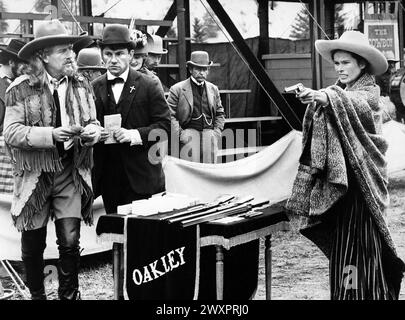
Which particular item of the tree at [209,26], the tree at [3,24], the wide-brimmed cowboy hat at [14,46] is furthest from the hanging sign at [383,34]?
the wide-brimmed cowboy hat at [14,46]

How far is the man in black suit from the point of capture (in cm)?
514

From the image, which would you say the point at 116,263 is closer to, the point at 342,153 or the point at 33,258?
the point at 33,258

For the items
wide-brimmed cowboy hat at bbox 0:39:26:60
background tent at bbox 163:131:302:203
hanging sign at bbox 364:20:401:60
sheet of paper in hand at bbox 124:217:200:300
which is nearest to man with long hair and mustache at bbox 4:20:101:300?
sheet of paper in hand at bbox 124:217:200:300

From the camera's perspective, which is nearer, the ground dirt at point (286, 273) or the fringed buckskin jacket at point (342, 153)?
the fringed buckskin jacket at point (342, 153)

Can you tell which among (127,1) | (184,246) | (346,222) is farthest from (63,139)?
(127,1)

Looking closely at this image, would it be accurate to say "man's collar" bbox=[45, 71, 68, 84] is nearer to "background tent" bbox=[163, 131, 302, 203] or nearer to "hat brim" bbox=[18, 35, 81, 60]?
"hat brim" bbox=[18, 35, 81, 60]

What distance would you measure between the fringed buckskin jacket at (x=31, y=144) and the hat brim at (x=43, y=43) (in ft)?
0.53

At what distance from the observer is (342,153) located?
4.45m

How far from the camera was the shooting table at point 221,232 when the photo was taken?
170 inches

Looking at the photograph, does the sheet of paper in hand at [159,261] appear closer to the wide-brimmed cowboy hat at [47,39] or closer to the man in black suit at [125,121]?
the man in black suit at [125,121]

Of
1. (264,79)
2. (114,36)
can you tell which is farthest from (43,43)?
(264,79)

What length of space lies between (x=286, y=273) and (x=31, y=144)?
264cm

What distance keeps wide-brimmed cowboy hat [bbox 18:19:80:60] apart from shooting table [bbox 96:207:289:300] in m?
1.09
